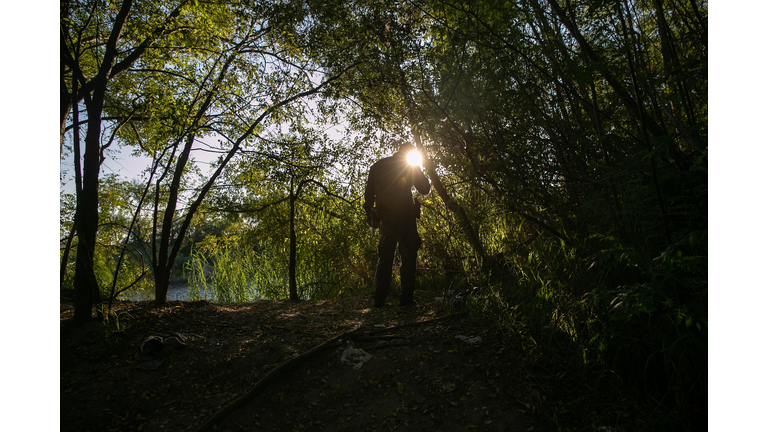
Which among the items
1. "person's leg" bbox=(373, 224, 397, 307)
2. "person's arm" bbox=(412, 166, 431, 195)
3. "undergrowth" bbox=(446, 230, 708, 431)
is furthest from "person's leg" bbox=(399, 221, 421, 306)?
"undergrowth" bbox=(446, 230, 708, 431)

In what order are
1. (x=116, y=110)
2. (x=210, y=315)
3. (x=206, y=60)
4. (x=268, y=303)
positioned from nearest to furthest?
(x=210, y=315) < (x=206, y=60) < (x=268, y=303) < (x=116, y=110)

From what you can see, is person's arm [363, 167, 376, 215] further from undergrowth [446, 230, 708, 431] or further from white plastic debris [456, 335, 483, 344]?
white plastic debris [456, 335, 483, 344]

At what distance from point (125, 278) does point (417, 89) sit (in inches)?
323

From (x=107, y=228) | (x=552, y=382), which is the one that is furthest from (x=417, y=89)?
(x=107, y=228)

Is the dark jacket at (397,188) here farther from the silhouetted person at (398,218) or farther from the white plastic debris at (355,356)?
the white plastic debris at (355,356)

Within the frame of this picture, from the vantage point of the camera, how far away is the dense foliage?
188cm

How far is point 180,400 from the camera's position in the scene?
7.20ft

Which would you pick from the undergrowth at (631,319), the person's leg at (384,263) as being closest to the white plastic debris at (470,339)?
the undergrowth at (631,319)

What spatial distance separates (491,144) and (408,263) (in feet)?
5.56

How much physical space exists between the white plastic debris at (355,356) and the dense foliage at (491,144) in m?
1.17

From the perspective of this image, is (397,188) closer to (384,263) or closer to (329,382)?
(384,263)

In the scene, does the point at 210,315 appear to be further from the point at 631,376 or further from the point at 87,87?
the point at 631,376

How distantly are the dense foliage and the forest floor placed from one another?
0.31m

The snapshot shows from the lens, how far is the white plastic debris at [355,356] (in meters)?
2.60
